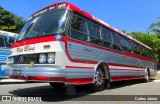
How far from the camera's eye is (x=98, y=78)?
31.5 ft

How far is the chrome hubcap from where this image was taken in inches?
371

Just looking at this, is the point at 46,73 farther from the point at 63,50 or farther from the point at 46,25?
the point at 46,25

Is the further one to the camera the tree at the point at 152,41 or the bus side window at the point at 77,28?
the tree at the point at 152,41

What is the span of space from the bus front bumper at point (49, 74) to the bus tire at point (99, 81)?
32.3 inches

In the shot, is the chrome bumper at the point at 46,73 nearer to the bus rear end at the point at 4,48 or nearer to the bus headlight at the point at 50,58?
the bus headlight at the point at 50,58

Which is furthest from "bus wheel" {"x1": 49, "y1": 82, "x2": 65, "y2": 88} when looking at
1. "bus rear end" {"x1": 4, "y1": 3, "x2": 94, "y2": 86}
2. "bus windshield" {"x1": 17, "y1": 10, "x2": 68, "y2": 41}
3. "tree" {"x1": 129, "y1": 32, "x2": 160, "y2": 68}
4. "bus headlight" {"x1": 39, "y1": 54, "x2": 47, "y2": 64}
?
"tree" {"x1": 129, "y1": 32, "x2": 160, "y2": 68}

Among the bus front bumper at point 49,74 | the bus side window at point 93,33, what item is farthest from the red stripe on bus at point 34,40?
the bus side window at point 93,33

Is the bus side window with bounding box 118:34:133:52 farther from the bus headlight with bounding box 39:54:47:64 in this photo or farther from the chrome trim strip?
the bus headlight with bounding box 39:54:47:64

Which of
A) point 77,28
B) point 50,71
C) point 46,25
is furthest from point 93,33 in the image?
point 50,71

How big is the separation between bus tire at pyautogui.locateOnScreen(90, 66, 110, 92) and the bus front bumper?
820 mm

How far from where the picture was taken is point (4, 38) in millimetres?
13914

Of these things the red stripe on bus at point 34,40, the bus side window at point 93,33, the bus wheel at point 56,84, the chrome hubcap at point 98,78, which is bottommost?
the bus wheel at point 56,84

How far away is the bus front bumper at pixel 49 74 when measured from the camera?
7.25 meters

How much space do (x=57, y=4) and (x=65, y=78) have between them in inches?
95.5
